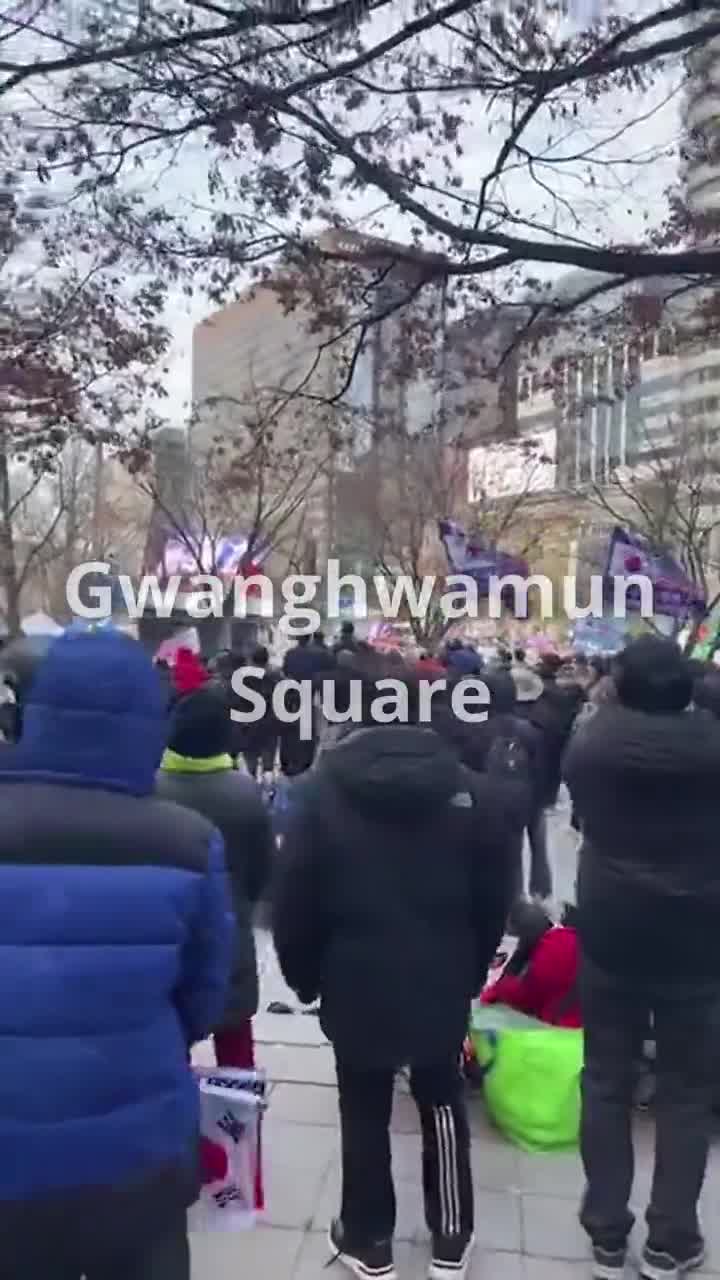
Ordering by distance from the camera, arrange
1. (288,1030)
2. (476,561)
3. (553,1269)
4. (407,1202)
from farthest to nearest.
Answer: (476,561) < (288,1030) < (407,1202) < (553,1269)

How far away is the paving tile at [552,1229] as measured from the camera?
11.3ft

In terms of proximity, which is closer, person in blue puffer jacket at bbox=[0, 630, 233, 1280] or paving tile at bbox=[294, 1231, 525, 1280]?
person in blue puffer jacket at bbox=[0, 630, 233, 1280]

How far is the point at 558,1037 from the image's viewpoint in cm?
411

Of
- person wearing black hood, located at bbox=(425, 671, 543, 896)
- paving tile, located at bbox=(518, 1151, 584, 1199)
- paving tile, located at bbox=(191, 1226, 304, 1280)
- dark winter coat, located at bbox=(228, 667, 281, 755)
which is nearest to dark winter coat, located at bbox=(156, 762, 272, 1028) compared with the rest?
paving tile, located at bbox=(191, 1226, 304, 1280)

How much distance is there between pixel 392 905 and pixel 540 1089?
56.1 inches

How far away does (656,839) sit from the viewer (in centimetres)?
317

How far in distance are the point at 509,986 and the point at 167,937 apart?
280 centimetres

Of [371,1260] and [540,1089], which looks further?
[540,1089]

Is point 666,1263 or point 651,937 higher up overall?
point 651,937

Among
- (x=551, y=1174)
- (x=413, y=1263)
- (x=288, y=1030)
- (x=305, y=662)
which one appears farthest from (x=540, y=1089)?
(x=305, y=662)

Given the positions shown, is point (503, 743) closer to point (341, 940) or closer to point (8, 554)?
point (341, 940)

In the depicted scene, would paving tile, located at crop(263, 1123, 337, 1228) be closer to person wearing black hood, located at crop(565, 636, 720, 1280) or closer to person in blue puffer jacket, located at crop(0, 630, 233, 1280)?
person wearing black hood, located at crop(565, 636, 720, 1280)

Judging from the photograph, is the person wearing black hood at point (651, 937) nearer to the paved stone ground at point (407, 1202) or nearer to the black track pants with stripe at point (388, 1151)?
the paved stone ground at point (407, 1202)

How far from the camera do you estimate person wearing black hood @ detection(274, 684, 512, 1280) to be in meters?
2.98
